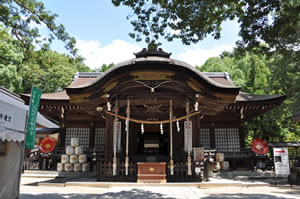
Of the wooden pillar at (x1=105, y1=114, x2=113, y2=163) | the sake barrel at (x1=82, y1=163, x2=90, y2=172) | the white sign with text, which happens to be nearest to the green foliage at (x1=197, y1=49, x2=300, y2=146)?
the white sign with text

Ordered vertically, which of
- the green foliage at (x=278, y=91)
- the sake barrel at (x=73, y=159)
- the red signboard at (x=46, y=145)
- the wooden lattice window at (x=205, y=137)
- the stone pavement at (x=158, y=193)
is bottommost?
the stone pavement at (x=158, y=193)

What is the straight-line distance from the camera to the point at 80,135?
48.8ft

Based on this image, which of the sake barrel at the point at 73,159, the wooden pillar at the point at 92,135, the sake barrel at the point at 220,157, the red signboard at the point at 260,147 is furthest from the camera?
the wooden pillar at the point at 92,135

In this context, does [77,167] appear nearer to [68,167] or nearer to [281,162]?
[68,167]

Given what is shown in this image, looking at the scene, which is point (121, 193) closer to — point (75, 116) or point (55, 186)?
point (55, 186)

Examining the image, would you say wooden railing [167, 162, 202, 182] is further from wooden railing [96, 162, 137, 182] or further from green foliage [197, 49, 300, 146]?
green foliage [197, 49, 300, 146]

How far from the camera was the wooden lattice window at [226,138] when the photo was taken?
1445 cm

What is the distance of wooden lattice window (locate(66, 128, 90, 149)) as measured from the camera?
14773 millimetres

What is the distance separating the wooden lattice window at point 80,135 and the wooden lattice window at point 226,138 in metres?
8.98

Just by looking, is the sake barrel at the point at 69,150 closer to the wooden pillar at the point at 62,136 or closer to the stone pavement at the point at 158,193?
the wooden pillar at the point at 62,136

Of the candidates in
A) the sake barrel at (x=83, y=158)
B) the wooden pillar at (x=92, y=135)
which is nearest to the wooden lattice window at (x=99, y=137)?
the wooden pillar at (x=92, y=135)

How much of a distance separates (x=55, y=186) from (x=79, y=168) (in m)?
3.61

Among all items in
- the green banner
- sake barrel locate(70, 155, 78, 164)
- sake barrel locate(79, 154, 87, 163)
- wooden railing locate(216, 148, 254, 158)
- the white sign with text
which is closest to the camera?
the green banner

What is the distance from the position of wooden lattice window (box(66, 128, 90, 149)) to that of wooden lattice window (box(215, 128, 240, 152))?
8.98m
